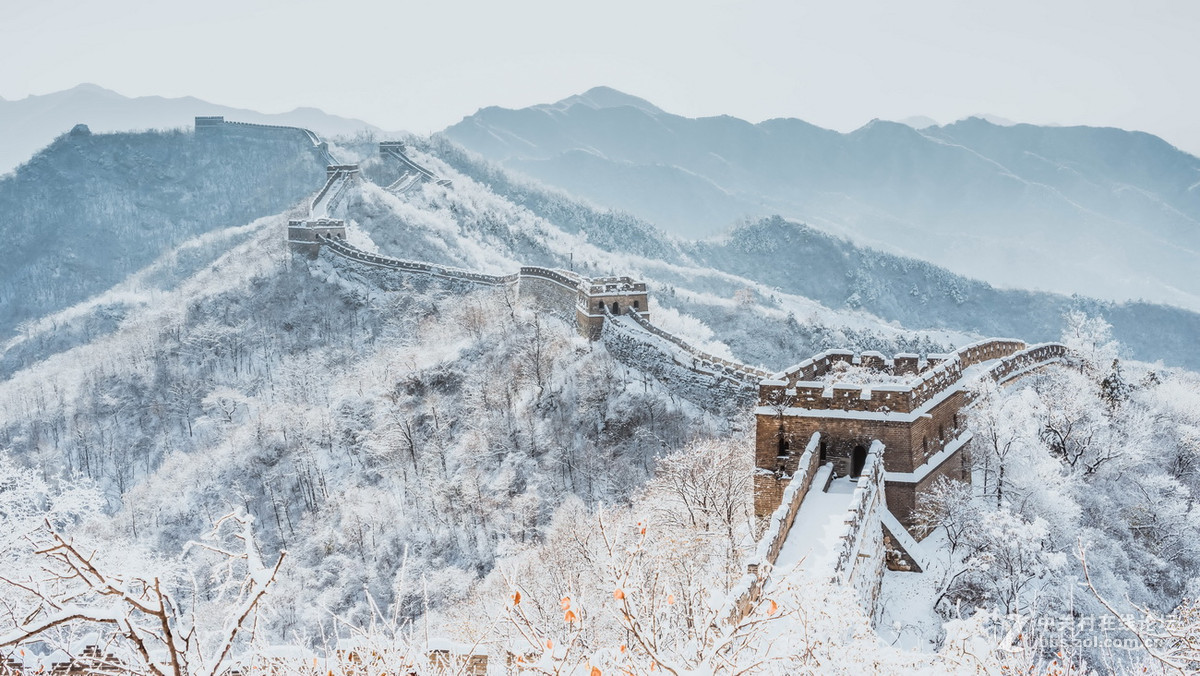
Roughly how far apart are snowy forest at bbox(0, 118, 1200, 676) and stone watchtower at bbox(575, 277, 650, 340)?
187 centimetres

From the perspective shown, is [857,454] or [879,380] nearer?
[857,454]

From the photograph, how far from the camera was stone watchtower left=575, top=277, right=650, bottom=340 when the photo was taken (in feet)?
163

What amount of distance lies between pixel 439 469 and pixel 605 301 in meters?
14.2

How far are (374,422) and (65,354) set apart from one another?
41.5 m

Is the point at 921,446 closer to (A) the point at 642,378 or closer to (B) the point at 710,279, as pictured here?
(A) the point at 642,378

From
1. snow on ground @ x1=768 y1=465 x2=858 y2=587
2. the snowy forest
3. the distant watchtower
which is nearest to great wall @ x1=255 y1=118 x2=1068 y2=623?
snow on ground @ x1=768 y1=465 x2=858 y2=587

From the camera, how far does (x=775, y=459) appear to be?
1934cm

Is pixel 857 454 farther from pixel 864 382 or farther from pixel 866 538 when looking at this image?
pixel 864 382

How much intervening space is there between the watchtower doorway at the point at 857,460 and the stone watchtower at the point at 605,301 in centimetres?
3125

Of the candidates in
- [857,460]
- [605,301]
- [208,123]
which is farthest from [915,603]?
[208,123]

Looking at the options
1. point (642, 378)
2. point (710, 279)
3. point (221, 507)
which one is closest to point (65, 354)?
point (221, 507)

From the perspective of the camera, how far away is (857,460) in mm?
18906

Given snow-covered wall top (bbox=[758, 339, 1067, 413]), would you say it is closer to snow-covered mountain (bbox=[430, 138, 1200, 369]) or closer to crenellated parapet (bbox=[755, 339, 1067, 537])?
crenellated parapet (bbox=[755, 339, 1067, 537])

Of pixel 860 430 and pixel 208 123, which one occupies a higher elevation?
pixel 208 123
